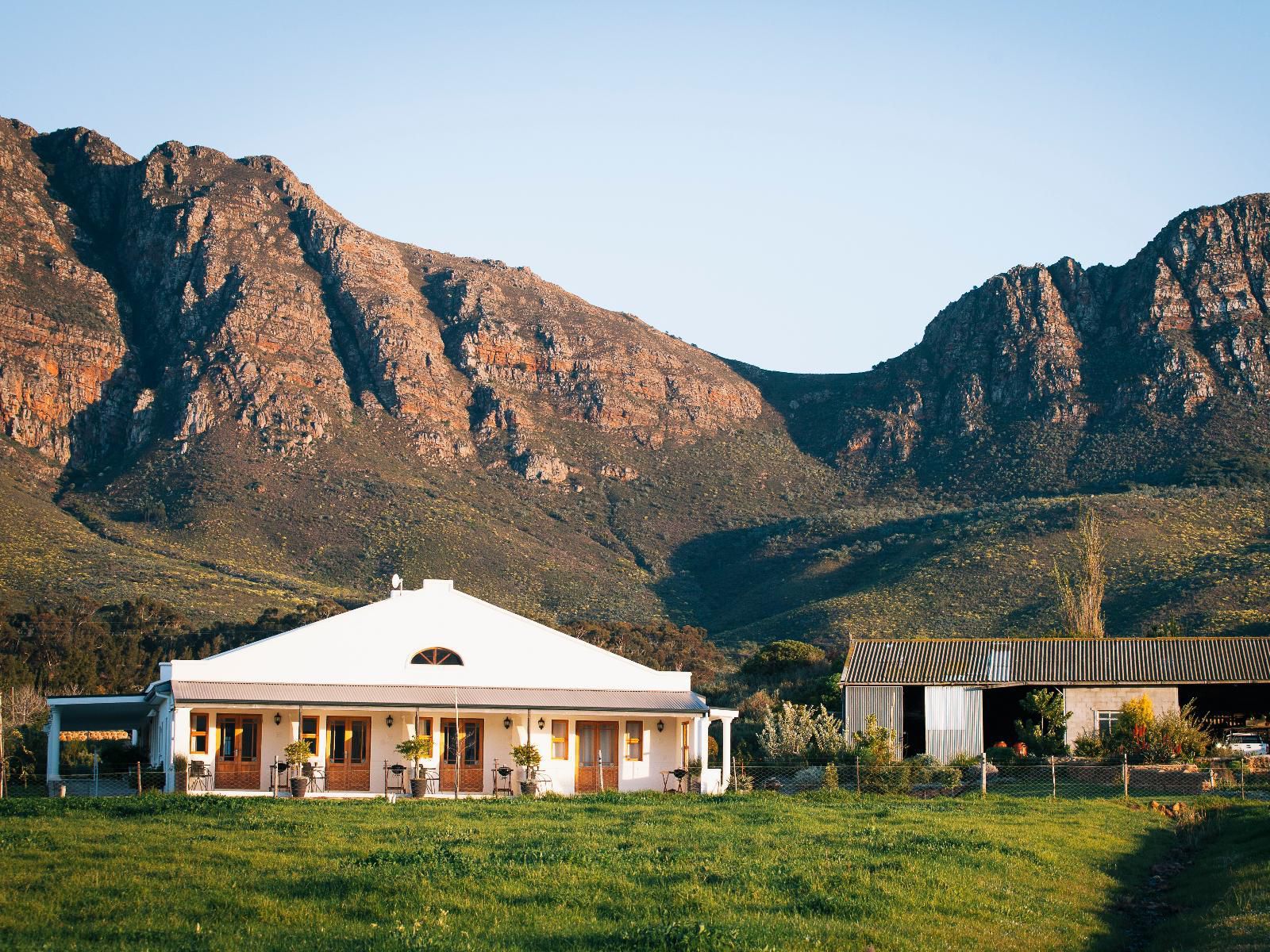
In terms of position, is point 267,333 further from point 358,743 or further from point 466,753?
point 466,753

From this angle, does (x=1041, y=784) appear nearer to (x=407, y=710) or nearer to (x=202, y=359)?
(x=407, y=710)

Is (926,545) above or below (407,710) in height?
above

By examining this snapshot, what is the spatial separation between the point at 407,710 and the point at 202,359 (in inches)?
3196

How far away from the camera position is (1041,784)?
3111 centimetres

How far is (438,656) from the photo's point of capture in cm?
3297

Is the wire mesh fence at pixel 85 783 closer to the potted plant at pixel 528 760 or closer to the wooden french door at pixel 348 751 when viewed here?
the wooden french door at pixel 348 751

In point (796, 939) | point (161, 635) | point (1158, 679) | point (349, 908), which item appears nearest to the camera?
point (796, 939)

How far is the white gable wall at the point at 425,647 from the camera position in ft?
105

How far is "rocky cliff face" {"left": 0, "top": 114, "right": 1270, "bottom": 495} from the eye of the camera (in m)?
105

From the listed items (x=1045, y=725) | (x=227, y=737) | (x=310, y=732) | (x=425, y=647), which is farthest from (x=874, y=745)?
(x=227, y=737)

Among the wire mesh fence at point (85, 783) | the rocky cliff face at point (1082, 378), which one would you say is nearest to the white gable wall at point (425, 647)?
the wire mesh fence at point (85, 783)

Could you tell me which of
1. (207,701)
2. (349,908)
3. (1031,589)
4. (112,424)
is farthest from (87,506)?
(349,908)

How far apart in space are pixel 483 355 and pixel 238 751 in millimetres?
96690

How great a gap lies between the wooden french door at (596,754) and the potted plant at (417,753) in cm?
346
